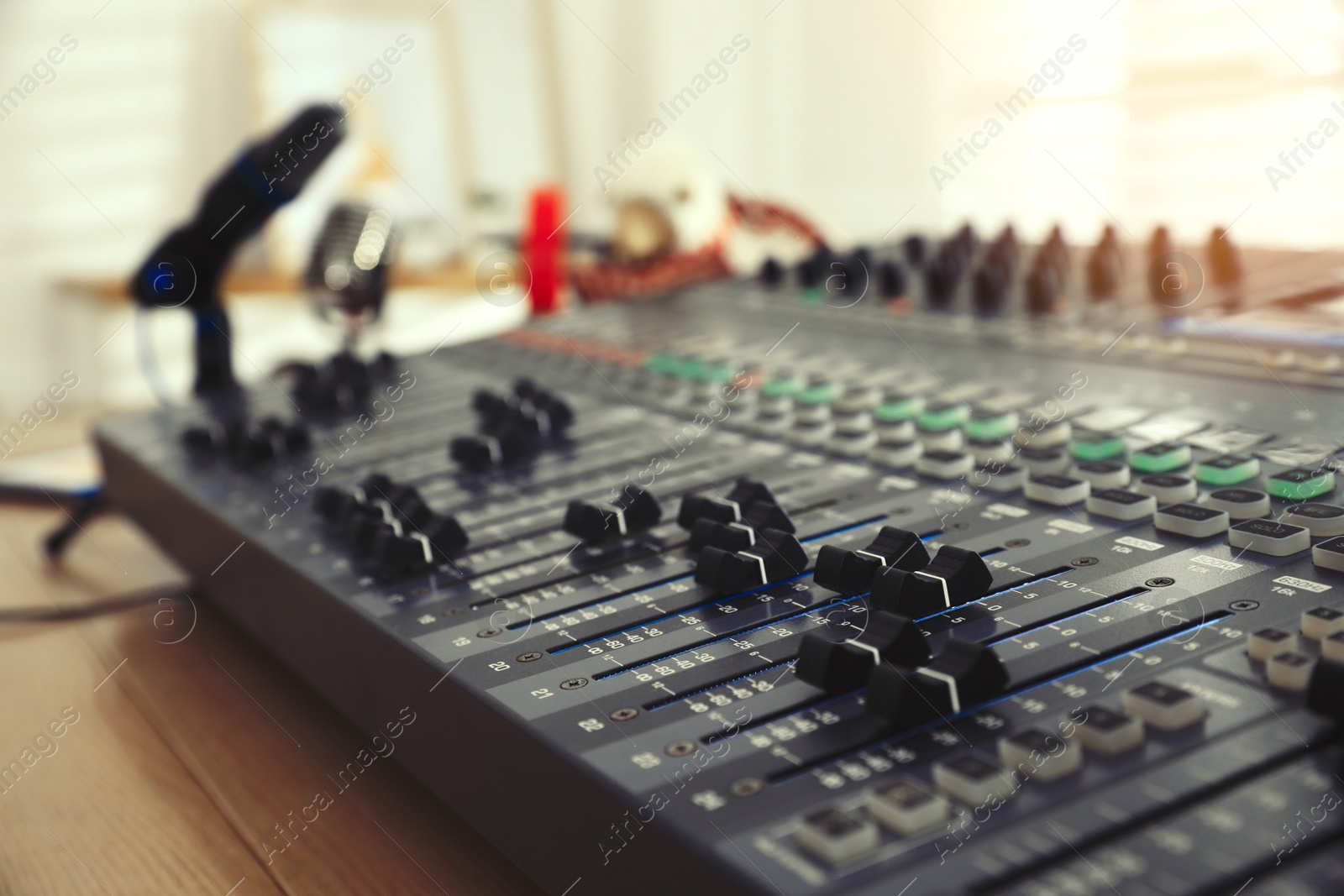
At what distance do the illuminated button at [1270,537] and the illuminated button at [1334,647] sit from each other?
10 cm

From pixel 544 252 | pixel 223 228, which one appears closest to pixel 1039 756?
pixel 223 228

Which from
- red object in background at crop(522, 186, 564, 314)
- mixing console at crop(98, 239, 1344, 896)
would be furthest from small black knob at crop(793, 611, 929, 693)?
red object in background at crop(522, 186, 564, 314)

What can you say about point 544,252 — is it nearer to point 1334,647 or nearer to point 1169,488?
point 1169,488

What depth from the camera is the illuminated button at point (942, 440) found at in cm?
65

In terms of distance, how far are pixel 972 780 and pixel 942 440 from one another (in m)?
0.35

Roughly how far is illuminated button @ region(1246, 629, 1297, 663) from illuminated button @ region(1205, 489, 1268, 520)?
125 mm

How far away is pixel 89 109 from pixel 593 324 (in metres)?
2.57

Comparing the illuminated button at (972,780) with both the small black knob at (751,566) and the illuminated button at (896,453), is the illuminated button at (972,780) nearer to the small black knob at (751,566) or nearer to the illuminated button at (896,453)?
the small black knob at (751,566)

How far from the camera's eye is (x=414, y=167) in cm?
335

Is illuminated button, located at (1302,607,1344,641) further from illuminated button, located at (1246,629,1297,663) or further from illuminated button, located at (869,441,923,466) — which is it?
illuminated button, located at (869,441,923,466)

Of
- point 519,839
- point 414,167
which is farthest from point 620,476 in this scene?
point 414,167

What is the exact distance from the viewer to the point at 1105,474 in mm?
566

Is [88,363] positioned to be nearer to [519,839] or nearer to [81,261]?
[81,261]

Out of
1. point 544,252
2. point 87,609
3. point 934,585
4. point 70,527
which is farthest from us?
point 544,252
